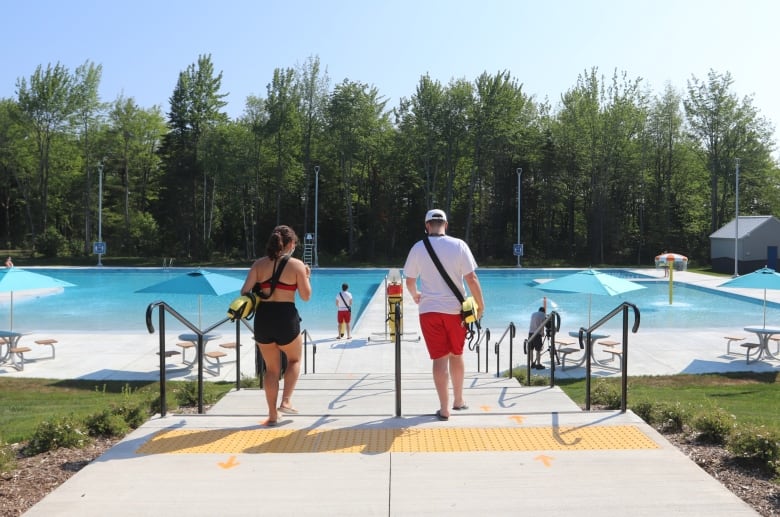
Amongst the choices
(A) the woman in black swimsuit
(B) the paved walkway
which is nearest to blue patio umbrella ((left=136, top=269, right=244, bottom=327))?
(B) the paved walkway

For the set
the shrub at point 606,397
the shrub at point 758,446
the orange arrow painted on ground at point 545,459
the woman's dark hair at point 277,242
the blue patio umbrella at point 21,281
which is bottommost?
the shrub at point 606,397

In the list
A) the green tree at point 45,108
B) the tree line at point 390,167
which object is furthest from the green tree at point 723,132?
the green tree at point 45,108

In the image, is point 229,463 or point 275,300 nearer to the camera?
point 229,463

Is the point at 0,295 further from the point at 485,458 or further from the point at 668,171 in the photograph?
the point at 668,171

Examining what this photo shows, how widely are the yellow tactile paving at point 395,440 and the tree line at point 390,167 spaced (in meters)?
34.5

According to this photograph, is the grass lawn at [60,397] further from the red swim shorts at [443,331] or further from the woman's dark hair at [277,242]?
the red swim shorts at [443,331]

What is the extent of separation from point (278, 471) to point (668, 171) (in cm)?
4374

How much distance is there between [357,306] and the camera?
893 inches

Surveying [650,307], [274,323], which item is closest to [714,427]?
[274,323]

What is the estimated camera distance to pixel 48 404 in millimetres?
8195

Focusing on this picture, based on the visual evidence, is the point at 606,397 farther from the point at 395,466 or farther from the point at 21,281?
the point at 21,281

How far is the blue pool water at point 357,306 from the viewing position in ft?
57.6

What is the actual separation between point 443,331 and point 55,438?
111 inches

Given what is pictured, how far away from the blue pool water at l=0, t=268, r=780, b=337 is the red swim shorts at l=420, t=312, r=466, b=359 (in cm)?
794
